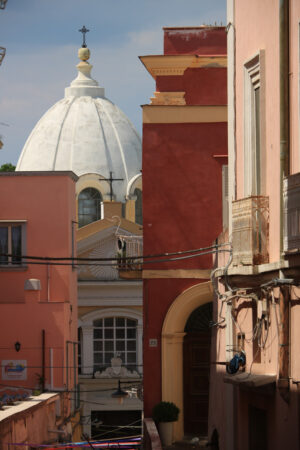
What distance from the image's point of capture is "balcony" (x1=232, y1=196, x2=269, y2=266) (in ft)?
46.5

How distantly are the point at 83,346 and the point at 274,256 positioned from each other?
31.4 meters

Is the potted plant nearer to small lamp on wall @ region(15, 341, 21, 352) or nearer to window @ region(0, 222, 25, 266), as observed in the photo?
small lamp on wall @ region(15, 341, 21, 352)

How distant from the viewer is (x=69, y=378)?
111 feet

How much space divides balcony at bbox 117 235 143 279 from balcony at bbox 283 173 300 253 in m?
11.7

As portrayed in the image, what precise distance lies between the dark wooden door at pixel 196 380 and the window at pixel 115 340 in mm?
21379

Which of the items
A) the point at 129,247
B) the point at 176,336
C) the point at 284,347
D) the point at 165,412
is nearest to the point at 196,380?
the point at 176,336

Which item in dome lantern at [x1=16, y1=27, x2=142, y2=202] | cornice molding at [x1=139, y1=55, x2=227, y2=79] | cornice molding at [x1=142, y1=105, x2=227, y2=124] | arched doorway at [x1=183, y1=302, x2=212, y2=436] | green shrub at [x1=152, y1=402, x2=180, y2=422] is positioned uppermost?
dome lantern at [x1=16, y1=27, x2=142, y2=202]

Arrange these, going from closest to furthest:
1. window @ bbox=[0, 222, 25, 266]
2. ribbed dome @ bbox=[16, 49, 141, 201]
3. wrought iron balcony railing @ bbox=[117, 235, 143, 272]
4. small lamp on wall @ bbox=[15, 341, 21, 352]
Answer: wrought iron balcony railing @ bbox=[117, 235, 143, 272]
small lamp on wall @ bbox=[15, 341, 21, 352]
window @ bbox=[0, 222, 25, 266]
ribbed dome @ bbox=[16, 49, 141, 201]

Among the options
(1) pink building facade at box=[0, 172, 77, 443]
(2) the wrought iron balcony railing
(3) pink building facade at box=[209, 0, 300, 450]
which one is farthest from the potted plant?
(1) pink building facade at box=[0, 172, 77, 443]

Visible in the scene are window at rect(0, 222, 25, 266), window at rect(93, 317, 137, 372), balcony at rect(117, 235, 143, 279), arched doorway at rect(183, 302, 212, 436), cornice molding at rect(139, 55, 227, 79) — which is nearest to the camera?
arched doorway at rect(183, 302, 212, 436)

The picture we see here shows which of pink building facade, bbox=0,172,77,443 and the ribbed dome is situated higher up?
the ribbed dome

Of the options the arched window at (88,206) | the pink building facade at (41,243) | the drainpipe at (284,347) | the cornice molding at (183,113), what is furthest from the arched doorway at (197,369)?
the arched window at (88,206)

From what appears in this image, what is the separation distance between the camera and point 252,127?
15.3 m

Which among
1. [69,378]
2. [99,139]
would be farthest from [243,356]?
[99,139]
